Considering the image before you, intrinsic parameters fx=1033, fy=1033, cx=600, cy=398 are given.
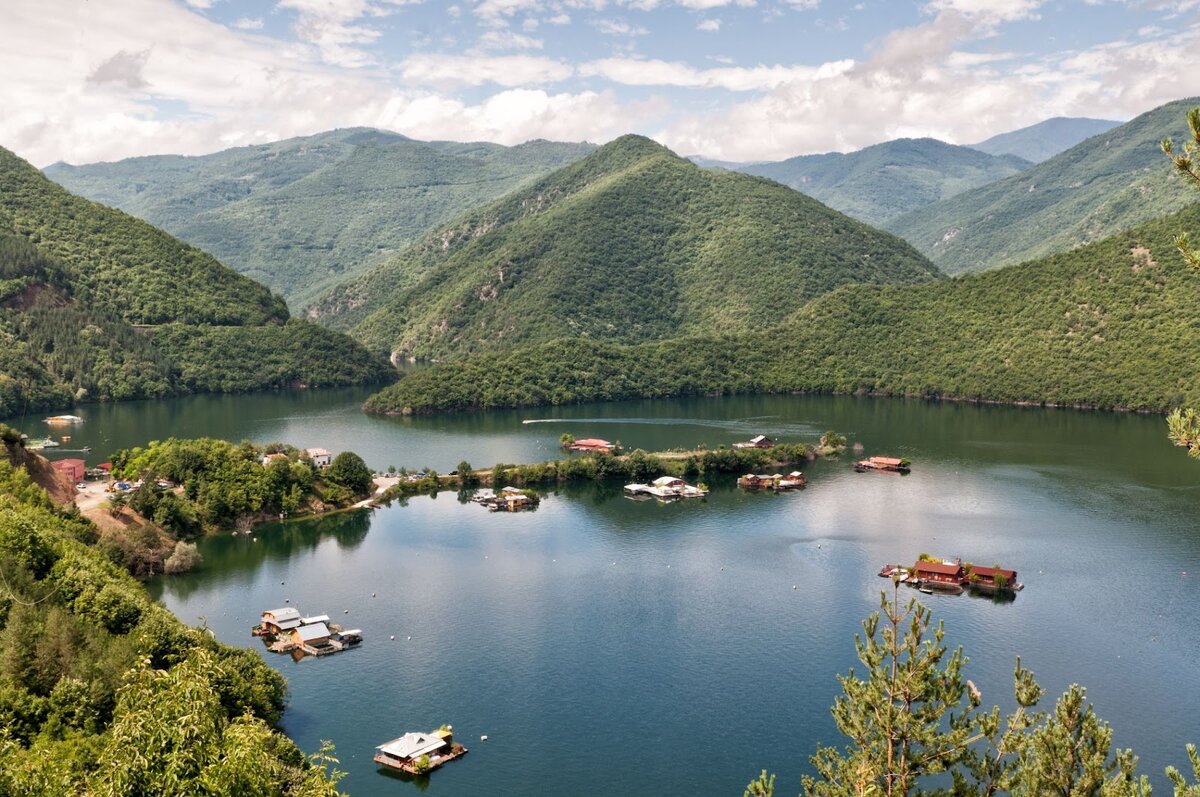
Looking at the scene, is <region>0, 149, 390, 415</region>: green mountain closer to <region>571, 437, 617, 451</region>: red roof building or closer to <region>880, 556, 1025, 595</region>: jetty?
<region>571, 437, 617, 451</region>: red roof building

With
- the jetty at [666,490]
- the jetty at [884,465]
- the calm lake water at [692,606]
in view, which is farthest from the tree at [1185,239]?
the jetty at [884,465]

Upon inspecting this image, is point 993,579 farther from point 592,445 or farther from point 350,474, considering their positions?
point 350,474

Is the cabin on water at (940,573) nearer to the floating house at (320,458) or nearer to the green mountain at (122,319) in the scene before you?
the floating house at (320,458)

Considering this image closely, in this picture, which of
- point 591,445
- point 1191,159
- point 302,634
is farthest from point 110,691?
point 591,445

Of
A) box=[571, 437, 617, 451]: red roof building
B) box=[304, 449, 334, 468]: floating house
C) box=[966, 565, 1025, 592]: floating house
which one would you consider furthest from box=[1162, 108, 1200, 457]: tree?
box=[571, 437, 617, 451]: red roof building

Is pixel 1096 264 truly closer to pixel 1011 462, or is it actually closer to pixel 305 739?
pixel 1011 462

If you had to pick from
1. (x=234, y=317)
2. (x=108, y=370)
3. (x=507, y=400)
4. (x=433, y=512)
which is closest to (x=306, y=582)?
(x=433, y=512)
